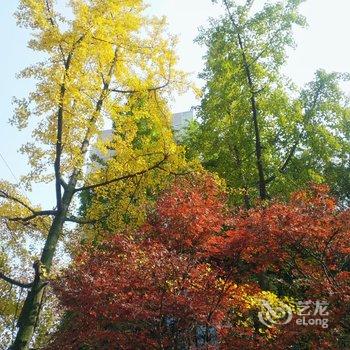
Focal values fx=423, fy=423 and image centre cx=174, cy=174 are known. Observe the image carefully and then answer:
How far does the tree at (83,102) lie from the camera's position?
8133mm

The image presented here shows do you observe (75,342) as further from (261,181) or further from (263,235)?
(261,181)

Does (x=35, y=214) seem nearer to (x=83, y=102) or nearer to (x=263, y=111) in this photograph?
(x=83, y=102)

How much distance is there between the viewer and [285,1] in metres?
12.4

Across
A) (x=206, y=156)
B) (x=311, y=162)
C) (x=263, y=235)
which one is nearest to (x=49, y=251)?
(x=263, y=235)

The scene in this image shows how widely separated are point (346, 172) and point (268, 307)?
8.75 metres

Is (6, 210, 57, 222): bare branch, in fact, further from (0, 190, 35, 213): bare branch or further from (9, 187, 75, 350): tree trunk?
(9, 187, 75, 350): tree trunk

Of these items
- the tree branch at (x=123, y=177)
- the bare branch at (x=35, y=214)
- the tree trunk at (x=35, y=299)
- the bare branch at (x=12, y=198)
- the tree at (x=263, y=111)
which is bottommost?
A: the tree trunk at (x=35, y=299)

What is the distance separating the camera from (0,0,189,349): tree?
813 cm

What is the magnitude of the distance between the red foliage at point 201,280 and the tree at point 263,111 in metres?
3.68

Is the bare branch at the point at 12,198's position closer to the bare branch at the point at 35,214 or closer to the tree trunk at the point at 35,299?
the bare branch at the point at 35,214

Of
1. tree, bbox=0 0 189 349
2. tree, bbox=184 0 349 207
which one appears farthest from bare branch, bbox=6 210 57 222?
tree, bbox=184 0 349 207

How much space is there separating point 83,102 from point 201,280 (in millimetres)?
4284

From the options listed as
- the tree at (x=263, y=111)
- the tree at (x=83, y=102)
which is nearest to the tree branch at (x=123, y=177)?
the tree at (x=83, y=102)

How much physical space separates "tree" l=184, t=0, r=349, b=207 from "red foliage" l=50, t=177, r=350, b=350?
3.68 metres
